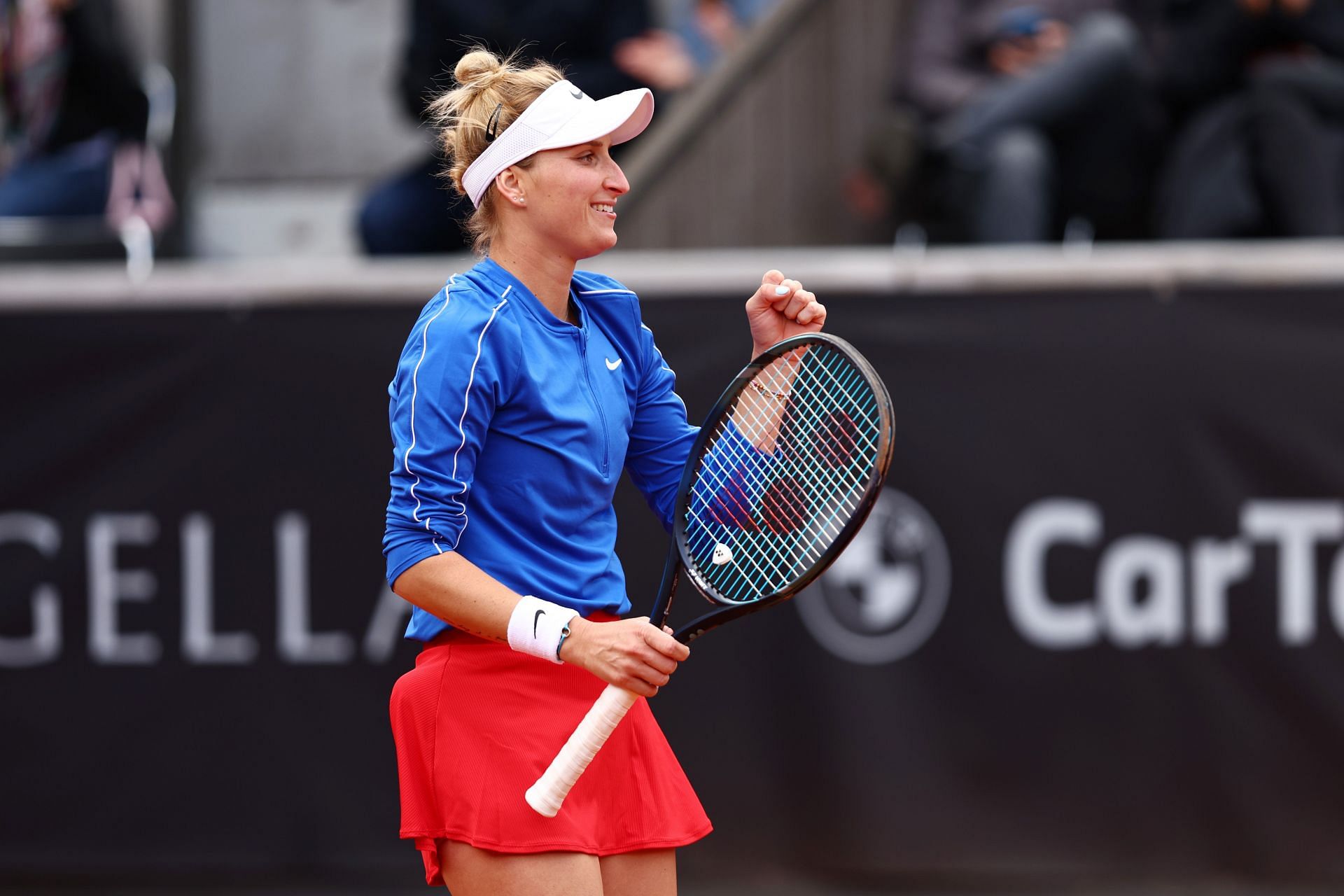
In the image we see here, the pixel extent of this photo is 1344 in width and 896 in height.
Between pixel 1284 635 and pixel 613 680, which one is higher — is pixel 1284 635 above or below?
below

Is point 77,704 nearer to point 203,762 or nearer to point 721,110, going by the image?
point 203,762

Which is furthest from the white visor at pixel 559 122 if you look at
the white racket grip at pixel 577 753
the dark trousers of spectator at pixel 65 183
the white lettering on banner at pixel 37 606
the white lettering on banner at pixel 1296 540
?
the dark trousers of spectator at pixel 65 183

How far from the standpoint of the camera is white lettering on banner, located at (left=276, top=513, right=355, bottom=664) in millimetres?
5023

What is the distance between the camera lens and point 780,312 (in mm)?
2549

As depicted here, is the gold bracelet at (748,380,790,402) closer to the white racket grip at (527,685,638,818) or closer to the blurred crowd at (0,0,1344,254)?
the white racket grip at (527,685,638,818)

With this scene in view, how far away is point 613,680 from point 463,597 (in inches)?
9.0

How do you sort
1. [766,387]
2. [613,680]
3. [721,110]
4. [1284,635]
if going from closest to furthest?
1. [613,680]
2. [766,387]
3. [1284,635]
4. [721,110]

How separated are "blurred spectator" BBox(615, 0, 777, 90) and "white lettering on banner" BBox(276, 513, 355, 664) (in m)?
1.91

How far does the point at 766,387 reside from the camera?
2.52 metres

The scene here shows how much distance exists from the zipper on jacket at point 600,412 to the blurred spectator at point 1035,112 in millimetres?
3185

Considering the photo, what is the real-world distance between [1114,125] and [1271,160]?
0.50 meters

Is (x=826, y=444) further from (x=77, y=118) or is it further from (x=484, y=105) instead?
(x=77, y=118)

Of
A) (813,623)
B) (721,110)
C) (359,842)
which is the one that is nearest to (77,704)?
(359,842)

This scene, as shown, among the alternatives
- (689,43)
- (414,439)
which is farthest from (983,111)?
(414,439)
